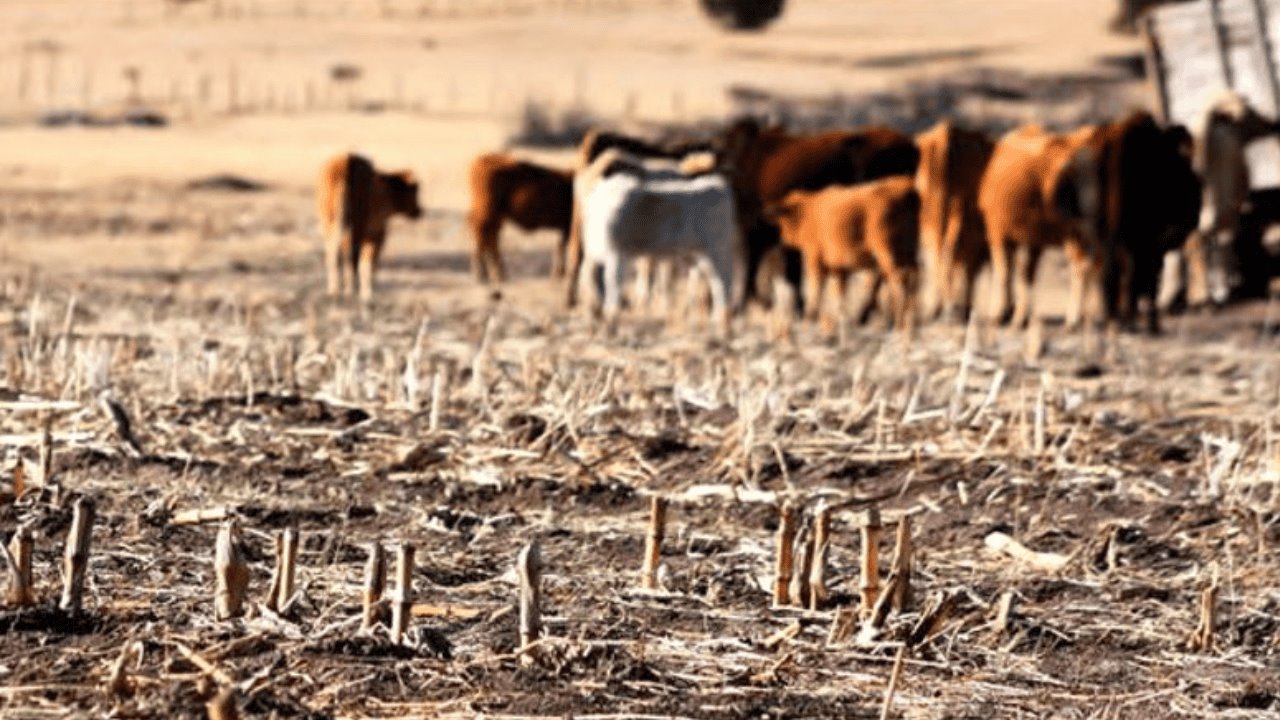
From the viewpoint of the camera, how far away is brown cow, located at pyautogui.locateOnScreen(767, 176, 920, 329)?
18.3 metres

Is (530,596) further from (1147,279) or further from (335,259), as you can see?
(335,259)

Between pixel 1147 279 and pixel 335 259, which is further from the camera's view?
pixel 335 259

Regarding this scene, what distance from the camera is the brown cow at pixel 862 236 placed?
18.3 metres

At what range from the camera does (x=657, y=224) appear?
18375mm

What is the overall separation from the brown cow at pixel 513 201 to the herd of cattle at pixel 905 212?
182 centimetres

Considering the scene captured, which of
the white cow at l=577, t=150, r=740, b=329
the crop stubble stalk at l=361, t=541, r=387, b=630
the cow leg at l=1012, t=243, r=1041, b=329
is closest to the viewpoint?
the crop stubble stalk at l=361, t=541, r=387, b=630

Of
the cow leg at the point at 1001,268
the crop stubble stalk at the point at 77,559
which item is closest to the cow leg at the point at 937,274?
the cow leg at the point at 1001,268

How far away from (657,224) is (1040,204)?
9.25 ft

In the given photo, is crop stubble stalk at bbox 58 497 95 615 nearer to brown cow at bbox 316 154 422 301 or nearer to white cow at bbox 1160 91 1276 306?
white cow at bbox 1160 91 1276 306

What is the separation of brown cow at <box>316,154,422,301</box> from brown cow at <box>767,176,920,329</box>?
361 centimetres

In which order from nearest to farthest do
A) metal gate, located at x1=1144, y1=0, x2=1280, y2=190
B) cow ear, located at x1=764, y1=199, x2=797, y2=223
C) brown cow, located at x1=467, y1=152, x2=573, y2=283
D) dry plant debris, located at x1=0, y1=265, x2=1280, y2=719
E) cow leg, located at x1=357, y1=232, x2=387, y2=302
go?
dry plant debris, located at x1=0, y1=265, x2=1280, y2=719, metal gate, located at x1=1144, y1=0, x2=1280, y2=190, cow ear, located at x1=764, y1=199, x2=797, y2=223, cow leg, located at x1=357, y1=232, x2=387, y2=302, brown cow, located at x1=467, y1=152, x2=573, y2=283

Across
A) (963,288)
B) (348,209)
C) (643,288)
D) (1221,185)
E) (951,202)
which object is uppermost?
(1221,185)

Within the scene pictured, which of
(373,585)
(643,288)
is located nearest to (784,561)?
(373,585)

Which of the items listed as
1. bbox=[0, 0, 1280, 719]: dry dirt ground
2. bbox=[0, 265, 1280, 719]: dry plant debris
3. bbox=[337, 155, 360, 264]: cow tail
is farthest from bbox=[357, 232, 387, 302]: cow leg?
bbox=[0, 265, 1280, 719]: dry plant debris
